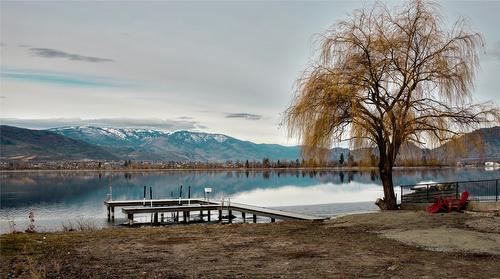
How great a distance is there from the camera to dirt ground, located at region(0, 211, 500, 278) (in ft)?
39.7

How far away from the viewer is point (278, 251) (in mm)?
15344

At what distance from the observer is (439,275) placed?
449 inches

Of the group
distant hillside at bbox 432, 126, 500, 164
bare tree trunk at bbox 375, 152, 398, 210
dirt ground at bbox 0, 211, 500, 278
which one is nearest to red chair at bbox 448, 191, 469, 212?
distant hillside at bbox 432, 126, 500, 164

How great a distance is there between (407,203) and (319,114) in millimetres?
8202

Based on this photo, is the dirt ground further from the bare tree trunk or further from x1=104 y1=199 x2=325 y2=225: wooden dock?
x1=104 y1=199 x2=325 y2=225: wooden dock

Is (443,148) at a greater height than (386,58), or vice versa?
(386,58)

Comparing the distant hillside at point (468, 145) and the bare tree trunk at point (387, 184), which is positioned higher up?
the distant hillside at point (468, 145)

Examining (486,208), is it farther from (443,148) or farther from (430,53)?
(430,53)

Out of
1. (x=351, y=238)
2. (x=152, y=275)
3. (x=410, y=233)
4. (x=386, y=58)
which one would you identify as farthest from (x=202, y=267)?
(x=386, y=58)

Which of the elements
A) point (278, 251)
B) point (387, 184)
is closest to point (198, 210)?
point (387, 184)

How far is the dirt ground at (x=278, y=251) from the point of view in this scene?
39.7 feet

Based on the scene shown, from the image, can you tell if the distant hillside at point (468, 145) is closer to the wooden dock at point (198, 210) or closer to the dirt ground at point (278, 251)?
the dirt ground at point (278, 251)

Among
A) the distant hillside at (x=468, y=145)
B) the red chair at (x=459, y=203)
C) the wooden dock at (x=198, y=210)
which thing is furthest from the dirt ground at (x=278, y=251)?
the wooden dock at (x=198, y=210)

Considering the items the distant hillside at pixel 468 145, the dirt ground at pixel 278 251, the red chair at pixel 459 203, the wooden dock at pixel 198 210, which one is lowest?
the wooden dock at pixel 198 210
